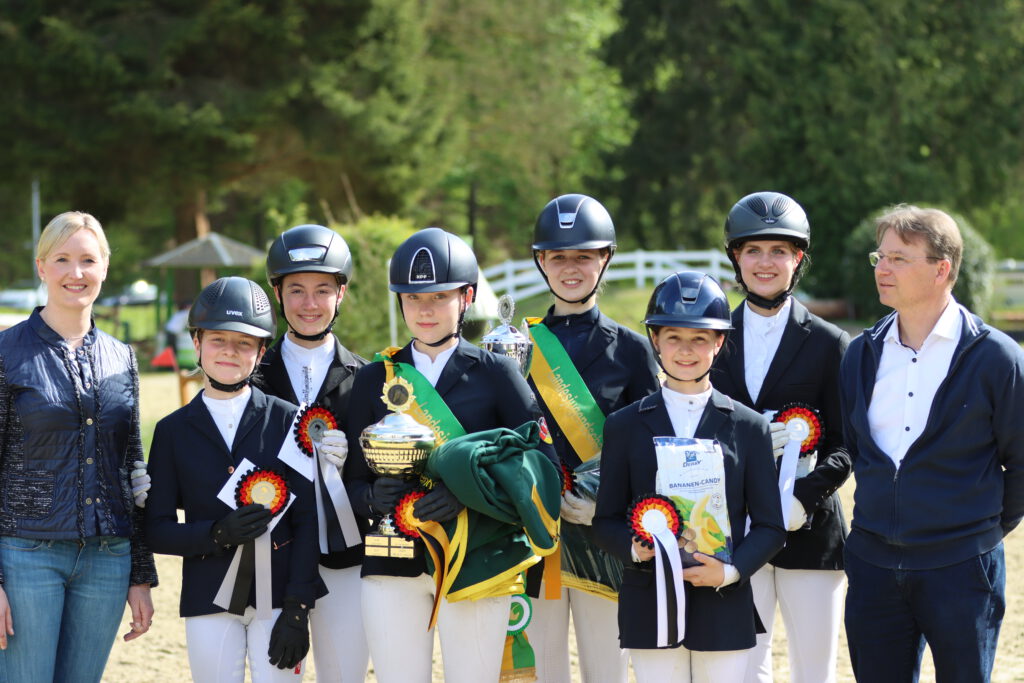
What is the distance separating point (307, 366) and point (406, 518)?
1023 mm

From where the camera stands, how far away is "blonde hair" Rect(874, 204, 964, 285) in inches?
162

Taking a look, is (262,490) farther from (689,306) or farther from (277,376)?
(689,306)

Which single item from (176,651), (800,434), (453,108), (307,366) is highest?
(453,108)

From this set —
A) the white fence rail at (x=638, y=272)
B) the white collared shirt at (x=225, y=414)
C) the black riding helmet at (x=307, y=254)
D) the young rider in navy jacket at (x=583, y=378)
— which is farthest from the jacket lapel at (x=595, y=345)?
the white fence rail at (x=638, y=272)

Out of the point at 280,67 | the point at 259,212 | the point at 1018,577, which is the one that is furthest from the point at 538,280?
the point at 1018,577

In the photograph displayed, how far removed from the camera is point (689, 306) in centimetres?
404

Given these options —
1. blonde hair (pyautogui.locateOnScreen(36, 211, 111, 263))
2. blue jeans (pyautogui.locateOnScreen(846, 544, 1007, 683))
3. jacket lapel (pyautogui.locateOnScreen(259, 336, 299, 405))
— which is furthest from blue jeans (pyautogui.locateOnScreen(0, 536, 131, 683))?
blue jeans (pyautogui.locateOnScreen(846, 544, 1007, 683))

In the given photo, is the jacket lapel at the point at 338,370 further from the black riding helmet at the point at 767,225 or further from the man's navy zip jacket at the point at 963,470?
the man's navy zip jacket at the point at 963,470

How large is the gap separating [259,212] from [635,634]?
3321cm

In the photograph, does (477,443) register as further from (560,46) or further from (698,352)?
(560,46)

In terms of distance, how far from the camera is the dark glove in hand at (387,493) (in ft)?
13.5

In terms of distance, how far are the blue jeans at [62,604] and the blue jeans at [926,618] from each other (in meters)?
2.63

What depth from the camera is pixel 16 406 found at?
4047 millimetres

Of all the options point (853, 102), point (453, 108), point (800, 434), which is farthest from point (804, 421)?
point (453, 108)
